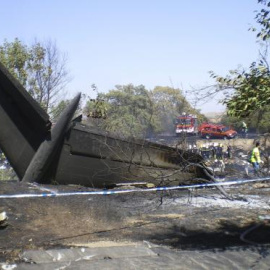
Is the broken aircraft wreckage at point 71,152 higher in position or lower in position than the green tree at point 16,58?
lower

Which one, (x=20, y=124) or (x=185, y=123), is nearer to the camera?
(x=20, y=124)

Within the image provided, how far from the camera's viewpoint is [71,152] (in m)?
9.55

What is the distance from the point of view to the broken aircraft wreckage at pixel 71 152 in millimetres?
9008

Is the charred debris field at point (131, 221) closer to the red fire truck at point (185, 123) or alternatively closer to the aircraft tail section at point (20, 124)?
the aircraft tail section at point (20, 124)

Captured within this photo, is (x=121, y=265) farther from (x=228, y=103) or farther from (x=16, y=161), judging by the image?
(x=16, y=161)

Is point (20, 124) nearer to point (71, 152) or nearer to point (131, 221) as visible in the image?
point (71, 152)

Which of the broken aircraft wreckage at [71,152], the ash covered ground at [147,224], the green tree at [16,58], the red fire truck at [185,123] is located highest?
the green tree at [16,58]

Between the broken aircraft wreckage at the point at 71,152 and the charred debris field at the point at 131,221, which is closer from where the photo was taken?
the charred debris field at the point at 131,221

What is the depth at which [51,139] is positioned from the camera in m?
9.07

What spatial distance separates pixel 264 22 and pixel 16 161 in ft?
22.0

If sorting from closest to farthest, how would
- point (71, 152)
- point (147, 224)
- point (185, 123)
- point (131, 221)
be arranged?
1. point (147, 224)
2. point (131, 221)
3. point (71, 152)
4. point (185, 123)

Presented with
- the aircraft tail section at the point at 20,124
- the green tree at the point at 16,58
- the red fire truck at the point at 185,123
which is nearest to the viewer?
the aircraft tail section at the point at 20,124

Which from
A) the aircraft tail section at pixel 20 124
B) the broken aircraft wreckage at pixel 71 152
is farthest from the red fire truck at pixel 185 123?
the aircraft tail section at pixel 20 124

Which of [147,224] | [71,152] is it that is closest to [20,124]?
[71,152]
